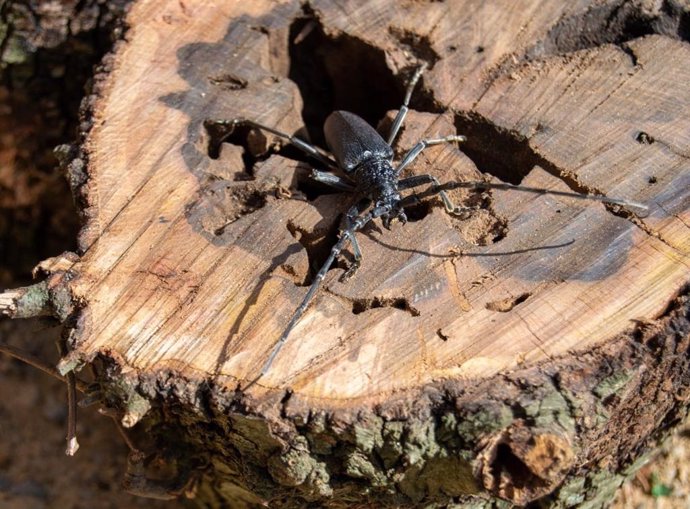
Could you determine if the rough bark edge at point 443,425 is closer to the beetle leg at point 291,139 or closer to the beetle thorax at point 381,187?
the beetle thorax at point 381,187

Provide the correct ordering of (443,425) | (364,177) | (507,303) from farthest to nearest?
1. (364,177)
2. (507,303)
3. (443,425)

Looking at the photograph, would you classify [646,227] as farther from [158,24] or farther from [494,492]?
[158,24]

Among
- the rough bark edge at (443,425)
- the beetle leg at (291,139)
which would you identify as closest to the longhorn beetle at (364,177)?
the beetle leg at (291,139)

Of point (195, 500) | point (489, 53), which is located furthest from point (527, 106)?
point (195, 500)

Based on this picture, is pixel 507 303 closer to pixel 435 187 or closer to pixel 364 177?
pixel 435 187

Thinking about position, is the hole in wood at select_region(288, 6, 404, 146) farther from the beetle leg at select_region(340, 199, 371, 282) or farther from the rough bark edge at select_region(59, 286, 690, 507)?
the rough bark edge at select_region(59, 286, 690, 507)

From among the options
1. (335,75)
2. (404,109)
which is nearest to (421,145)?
(404,109)

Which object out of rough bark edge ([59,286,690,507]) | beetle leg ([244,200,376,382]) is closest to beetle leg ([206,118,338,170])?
beetle leg ([244,200,376,382])
